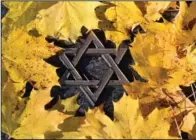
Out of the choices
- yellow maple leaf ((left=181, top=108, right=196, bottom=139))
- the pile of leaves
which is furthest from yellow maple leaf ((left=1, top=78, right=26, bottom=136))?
yellow maple leaf ((left=181, top=108, right=196, bottom=139))

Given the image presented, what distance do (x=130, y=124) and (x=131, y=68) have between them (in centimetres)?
16

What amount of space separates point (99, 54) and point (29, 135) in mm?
259

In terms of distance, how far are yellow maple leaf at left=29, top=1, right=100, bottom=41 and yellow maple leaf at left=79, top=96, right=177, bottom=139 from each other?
199 mm

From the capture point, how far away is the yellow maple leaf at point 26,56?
1070 mm

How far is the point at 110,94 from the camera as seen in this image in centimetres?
109

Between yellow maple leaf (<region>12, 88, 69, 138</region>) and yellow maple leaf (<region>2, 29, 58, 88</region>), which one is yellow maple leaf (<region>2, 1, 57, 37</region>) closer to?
yellow maple leaf (<region>2, 29, 58, 88</region>)

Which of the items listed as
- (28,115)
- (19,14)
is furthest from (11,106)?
(19,14)

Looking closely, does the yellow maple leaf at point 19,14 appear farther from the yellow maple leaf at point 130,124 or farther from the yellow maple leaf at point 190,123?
the yellow maple leaf at point 190,123

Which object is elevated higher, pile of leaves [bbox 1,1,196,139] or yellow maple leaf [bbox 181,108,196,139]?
pile of leaves [bbox 1,1,196,139]

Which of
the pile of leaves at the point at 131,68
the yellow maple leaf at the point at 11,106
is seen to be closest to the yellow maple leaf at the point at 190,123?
the pile of leaves at the point at 131,68

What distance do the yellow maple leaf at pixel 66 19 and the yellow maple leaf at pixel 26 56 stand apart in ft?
0.11

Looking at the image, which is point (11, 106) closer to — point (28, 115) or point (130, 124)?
point (28, 115)

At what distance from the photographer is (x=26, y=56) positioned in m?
1.07

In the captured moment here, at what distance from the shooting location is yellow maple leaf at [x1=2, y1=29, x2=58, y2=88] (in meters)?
1.07
